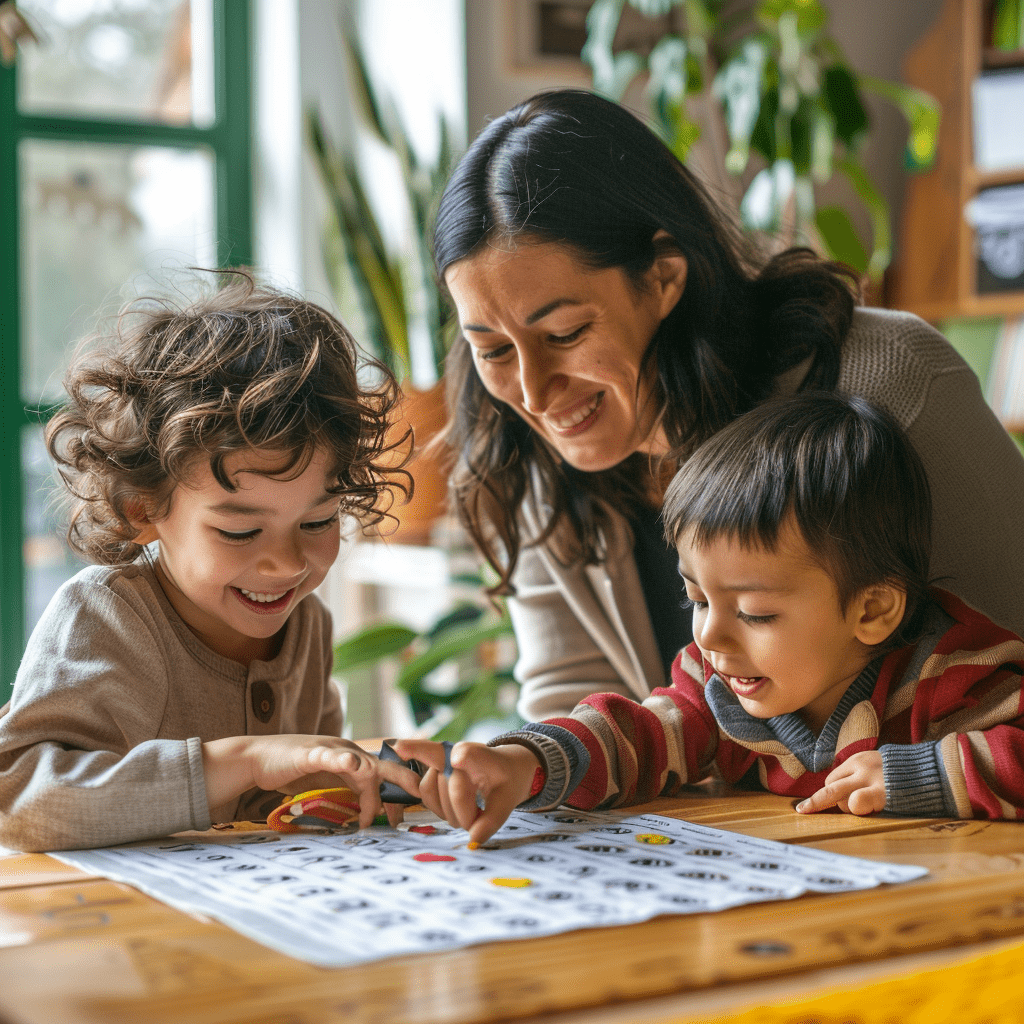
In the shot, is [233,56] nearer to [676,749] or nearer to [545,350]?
[545,350]

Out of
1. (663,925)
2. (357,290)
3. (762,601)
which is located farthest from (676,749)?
(357,290)

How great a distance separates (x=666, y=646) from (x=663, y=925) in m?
0.95

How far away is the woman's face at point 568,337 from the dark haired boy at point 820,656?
10.8 inches

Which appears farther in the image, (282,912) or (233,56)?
(233,56)

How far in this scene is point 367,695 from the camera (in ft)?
10.9

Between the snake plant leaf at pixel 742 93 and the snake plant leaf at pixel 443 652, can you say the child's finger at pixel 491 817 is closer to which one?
the snake plant leaf at pixel 443 652

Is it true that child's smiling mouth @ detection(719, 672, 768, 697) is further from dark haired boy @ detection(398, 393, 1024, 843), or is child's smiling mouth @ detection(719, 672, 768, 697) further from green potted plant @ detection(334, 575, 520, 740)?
green potted plant @ detection(334, 575, 520, 740)

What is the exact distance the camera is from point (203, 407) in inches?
44.0

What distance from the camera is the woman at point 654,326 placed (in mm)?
1257

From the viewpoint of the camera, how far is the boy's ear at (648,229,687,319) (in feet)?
4.46

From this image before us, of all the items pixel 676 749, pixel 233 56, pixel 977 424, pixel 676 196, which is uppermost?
pixel 233 56

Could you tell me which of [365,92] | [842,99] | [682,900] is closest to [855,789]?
[682,900]

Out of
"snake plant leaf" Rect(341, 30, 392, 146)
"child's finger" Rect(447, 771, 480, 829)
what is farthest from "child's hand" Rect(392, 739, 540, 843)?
"snake plant leaf" Rect(341, 30, 392, 146)

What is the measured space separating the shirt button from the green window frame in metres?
2.17
